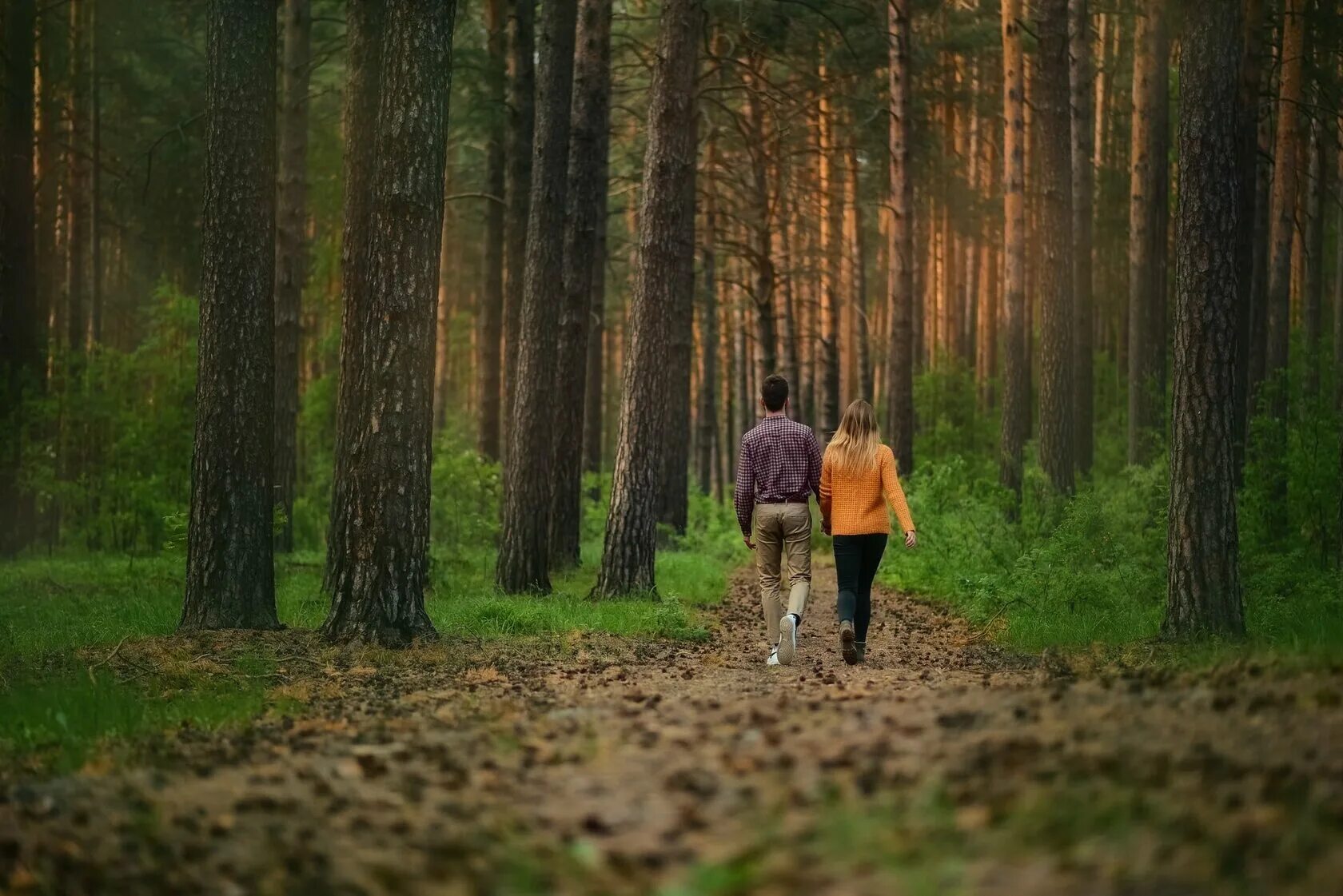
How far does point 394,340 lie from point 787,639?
412 cm

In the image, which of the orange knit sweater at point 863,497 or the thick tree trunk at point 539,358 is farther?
the thick tree trunk at point 539,358

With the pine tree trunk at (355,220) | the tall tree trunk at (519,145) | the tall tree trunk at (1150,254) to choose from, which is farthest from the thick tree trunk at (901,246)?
the pine tree trunk at (355,220)

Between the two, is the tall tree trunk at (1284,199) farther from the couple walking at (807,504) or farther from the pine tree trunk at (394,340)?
the pine tree trunk at (394,340)

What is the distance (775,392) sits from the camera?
1130 cm

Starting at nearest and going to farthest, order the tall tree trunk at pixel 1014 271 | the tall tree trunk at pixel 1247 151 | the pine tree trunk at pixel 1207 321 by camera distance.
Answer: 1. the pine tree trunk at pixel 1207 321
2. the tall tree trunk at pixel 1247 151
3. the tall tree trunk at pixel 1014 271

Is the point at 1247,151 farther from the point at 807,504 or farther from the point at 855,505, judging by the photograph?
the point at 807,504

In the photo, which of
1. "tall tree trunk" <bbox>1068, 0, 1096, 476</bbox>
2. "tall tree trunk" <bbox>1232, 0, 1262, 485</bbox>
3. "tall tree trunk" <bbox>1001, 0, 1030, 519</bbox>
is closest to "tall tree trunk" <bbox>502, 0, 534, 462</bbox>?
"tall tree trunk" <bbox>1001, 0, 1030, 519</bbox>

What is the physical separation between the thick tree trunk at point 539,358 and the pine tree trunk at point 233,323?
169 inches

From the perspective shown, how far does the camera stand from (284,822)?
5.20 meters

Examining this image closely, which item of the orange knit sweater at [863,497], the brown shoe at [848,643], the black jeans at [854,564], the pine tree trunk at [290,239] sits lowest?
the brown shoe at [848,643]

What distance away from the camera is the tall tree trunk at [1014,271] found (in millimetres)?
23891

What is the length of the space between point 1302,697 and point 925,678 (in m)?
3.86

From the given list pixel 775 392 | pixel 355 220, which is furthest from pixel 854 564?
pixel 355 220

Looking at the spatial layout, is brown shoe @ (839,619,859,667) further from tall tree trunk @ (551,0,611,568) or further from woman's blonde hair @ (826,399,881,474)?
tall tree trunk @ (551,0,611,568)
